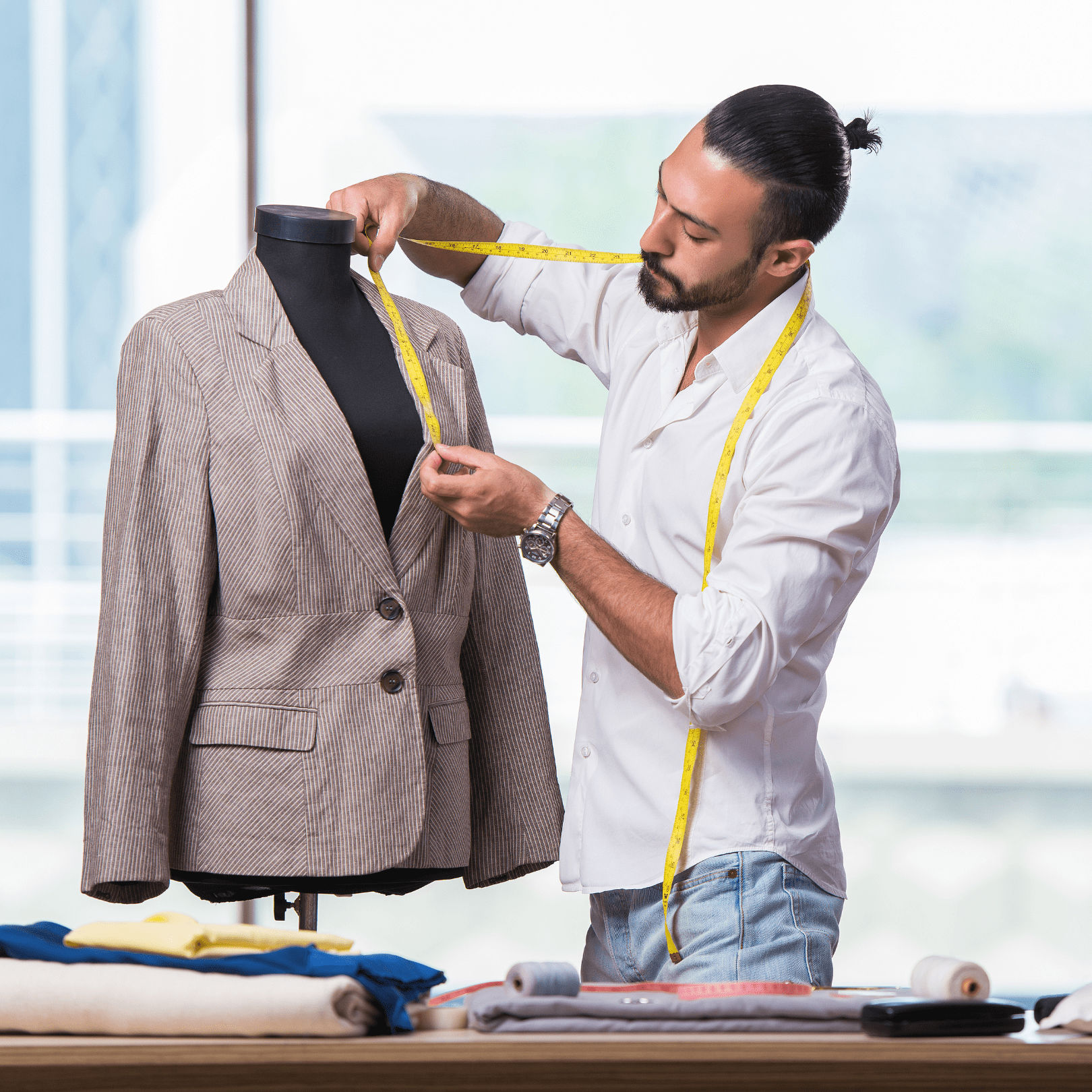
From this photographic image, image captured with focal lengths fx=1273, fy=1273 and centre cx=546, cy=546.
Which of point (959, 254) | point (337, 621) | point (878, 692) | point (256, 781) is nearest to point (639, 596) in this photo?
point (337, 621)

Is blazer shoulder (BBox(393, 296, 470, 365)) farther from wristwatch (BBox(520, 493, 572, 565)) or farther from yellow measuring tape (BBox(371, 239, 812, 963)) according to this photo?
wristwatch (BBox(520, 493, 572, 565))

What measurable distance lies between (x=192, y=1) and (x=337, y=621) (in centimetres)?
280

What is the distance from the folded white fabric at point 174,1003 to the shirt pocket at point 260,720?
1.92 feet

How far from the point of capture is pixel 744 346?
208 cm

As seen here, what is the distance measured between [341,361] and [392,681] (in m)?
0.51

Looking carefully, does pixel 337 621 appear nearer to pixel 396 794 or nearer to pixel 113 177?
pixel 396 794

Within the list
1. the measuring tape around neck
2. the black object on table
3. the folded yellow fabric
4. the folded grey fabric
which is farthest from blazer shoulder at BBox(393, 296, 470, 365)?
the black object on table

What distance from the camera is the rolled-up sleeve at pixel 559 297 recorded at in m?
2.38

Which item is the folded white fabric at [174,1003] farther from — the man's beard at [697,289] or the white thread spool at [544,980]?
the man's beard at [697,289]

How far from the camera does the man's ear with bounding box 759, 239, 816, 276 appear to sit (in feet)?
6.71

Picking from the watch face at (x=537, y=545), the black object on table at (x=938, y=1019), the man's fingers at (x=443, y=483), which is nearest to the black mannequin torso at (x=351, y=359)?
the man's fingers at (x=443, y=483)

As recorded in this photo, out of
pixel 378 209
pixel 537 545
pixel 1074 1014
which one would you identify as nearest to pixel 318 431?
pixel 537 545

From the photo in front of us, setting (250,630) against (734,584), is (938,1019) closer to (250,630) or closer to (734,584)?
(734,584)

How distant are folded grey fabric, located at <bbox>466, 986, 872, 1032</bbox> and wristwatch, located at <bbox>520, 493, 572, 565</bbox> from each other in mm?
765
